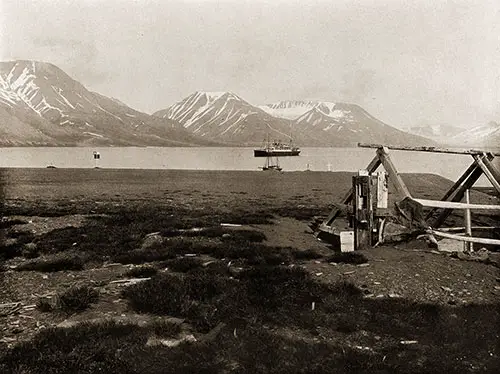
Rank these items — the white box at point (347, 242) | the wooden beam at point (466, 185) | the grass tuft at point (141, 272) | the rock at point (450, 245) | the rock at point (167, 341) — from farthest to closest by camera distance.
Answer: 1. the wooden beam at point (466, 185)
2. the white box at point (347, 242)
3. the rock at point (450, 245)
4. the grass tuft at point (141, 272)
5. the rock at point (167, 341)

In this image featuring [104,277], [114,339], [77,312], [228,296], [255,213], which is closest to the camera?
[114,339]

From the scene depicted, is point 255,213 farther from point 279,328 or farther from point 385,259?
point 279,328

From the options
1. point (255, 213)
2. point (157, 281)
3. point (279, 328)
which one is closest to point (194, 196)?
point (255, 213)

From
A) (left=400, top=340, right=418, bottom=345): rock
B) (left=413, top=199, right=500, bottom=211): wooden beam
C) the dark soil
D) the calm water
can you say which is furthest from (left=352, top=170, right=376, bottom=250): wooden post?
the calm water

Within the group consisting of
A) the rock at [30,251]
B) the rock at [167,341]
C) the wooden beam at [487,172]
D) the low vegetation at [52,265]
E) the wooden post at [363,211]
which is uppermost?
the wooden beam at [487,172]

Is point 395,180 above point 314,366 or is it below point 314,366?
above

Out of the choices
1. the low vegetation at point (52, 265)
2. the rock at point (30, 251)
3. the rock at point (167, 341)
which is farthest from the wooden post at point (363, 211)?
the rock at point (30, 251)

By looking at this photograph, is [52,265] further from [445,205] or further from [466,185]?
[466,185]

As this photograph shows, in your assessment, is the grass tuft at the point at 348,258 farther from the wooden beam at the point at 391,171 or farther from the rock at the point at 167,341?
the rock at the point at 167,341

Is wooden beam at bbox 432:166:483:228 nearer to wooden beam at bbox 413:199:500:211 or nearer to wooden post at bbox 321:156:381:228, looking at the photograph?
wooden beam at bbox 413:199:500:211
